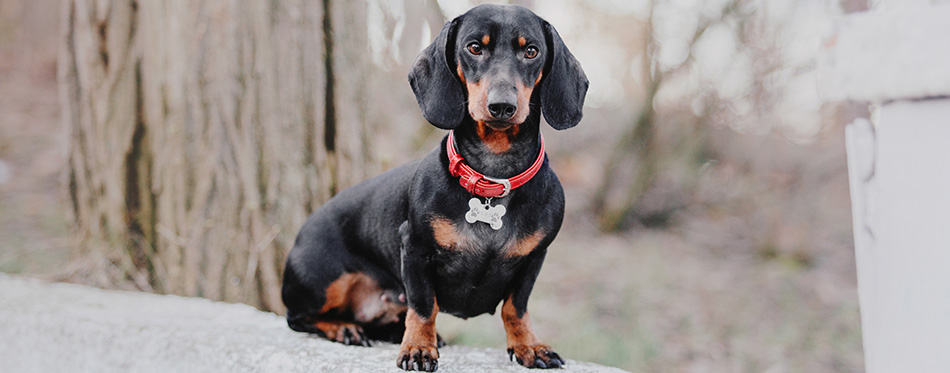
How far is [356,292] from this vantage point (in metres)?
2.71

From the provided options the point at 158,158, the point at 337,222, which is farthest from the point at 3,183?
the point at 337,222

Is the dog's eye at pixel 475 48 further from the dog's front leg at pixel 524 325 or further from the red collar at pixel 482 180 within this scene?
the dog's front leg at pixel 524 325

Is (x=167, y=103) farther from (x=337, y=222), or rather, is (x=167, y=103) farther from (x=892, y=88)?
(x=892, y=88)

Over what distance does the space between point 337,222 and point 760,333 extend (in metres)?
5.11

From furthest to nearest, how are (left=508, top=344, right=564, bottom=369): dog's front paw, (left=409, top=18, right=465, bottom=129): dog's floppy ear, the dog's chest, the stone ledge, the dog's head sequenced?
the stone ledge, (left=508, top=344, right=564, bottom=369): dog's front paw, the dog's chest, (left=409, top=18, right=465, bottom=129): dog's floppy ear, the dog's head

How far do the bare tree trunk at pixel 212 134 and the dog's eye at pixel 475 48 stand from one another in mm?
1747

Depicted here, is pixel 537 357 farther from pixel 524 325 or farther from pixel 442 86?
pixel 442 86

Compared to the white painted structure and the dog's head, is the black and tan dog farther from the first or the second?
the white painted structure

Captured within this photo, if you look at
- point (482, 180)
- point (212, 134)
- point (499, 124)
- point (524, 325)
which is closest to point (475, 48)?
point (499, 124)

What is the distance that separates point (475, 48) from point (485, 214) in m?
0.51

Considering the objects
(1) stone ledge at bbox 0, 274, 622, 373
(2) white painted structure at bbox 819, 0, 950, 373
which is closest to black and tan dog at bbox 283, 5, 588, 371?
(1) stone ledge at bbox 0, 274, 622, 373

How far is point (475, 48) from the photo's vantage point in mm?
2020

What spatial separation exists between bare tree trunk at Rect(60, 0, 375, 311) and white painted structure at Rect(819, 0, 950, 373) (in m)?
2.40

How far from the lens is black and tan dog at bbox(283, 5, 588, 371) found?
2008mm
